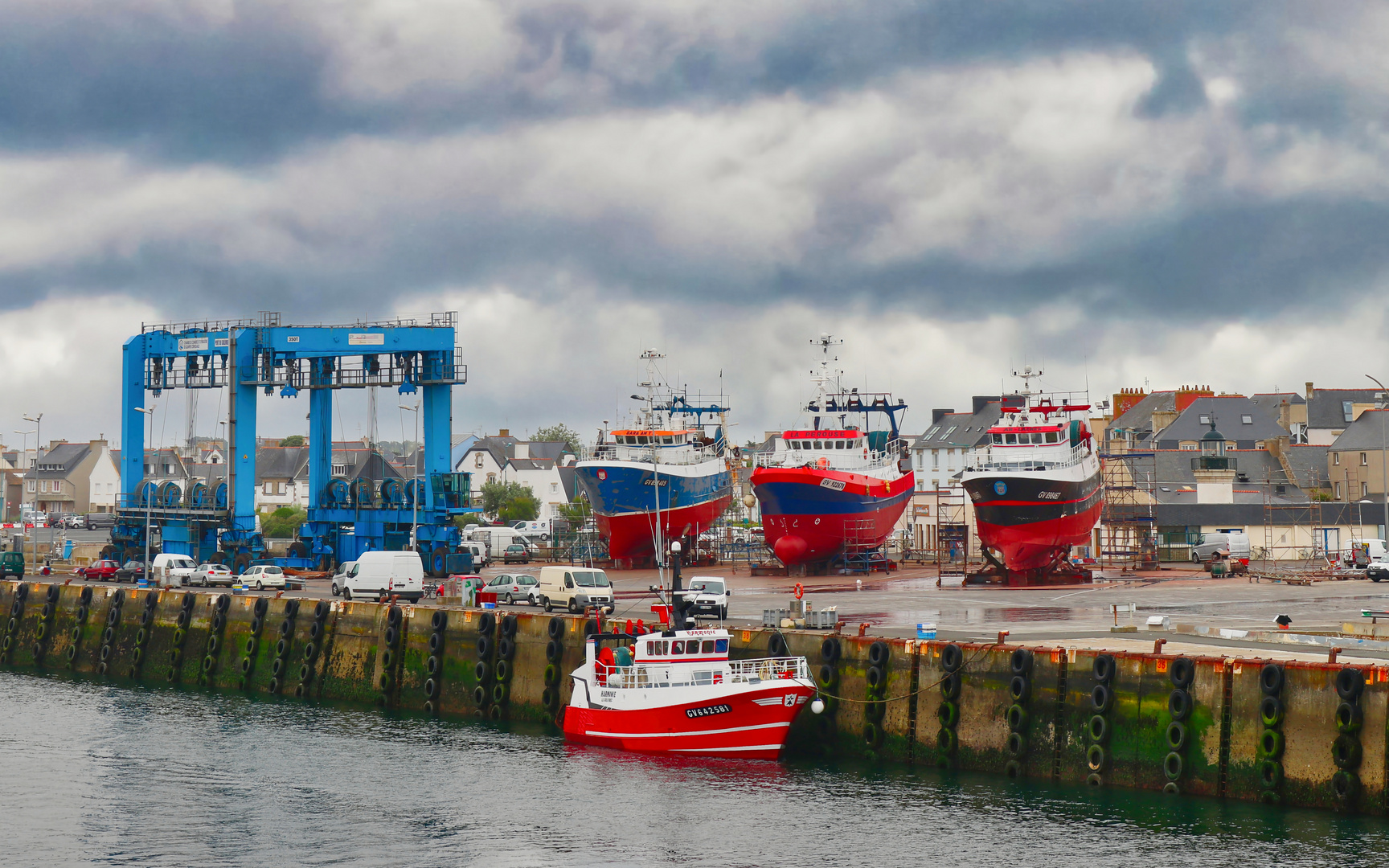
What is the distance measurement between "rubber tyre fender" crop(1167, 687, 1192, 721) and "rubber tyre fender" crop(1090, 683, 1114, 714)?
1.36 m

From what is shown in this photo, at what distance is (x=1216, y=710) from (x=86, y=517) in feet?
367

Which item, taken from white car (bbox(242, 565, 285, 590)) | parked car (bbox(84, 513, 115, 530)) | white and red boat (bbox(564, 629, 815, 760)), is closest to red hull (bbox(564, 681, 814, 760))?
white and red boat (bbox(564, 629, 815, 760))

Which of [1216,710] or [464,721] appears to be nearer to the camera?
[1216,710]

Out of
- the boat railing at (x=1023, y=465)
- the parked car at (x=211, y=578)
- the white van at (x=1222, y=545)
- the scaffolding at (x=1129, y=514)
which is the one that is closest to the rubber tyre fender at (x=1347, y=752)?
the boat railing at (x=1023, y=465)

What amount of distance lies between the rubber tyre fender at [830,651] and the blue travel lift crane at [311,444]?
3865 centimetres

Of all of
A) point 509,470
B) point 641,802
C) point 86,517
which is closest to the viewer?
point 641,802

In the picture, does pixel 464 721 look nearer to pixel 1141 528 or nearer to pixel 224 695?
pixel 224 695

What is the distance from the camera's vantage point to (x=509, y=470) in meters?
160

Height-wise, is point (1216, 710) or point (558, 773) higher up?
point (1216, 710)

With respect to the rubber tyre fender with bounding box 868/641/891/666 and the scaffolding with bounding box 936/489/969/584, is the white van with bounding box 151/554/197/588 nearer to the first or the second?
the scaffolding with bounding box 936/489/969/584

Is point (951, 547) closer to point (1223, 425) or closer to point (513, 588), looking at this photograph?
point (1223, 425)

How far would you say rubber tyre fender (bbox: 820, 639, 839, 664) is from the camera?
122 ft

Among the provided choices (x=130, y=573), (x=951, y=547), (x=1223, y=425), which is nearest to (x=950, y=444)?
(x=1223, y=425)

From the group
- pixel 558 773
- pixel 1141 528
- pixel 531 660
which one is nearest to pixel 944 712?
pixel 558 773
